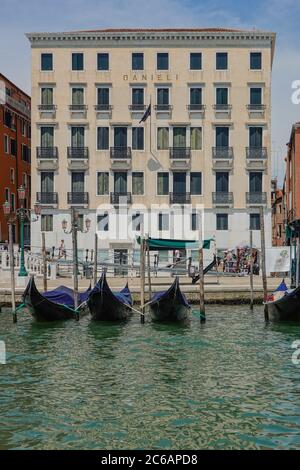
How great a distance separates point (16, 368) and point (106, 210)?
28281 millimetres

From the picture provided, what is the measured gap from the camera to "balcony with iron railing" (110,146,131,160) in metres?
41.6

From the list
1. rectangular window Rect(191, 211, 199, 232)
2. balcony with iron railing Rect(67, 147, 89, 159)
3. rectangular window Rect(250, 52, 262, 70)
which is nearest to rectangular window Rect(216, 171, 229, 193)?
rectangular window Rect(191, 211, 199, 232)

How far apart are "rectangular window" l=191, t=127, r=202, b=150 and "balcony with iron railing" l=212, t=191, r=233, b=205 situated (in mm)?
3117

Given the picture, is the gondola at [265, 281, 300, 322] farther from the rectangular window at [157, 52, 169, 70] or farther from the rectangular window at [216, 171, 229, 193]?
the rectangular window at [157, 52, 169, 70]

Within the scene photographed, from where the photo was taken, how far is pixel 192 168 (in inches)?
1644

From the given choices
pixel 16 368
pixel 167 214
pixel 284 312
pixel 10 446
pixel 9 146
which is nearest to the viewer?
pixel 10 446

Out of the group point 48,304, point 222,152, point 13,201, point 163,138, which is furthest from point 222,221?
point 48,304

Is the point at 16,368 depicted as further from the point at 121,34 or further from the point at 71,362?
the point at 121,34

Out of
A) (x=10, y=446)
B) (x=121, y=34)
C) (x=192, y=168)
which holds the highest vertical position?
(x=121, y=34)

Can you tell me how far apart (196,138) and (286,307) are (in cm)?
2331

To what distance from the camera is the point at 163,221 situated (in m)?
41.6

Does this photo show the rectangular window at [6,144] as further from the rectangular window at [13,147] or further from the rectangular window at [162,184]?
the rectangular window at [162,184]

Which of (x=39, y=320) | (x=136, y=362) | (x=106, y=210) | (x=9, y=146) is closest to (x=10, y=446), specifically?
(x=136, y=362)

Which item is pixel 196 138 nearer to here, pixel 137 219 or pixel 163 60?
pixel 163 60
